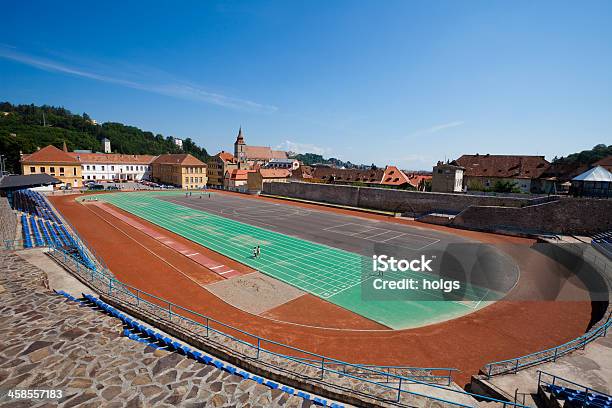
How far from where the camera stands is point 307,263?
19812 millimetres

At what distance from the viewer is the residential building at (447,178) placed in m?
42.2

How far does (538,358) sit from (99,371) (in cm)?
1190

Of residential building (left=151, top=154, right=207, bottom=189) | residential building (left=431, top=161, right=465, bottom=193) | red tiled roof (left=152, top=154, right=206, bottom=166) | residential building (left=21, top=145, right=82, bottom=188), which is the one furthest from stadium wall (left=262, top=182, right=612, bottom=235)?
residential building (left=21, top=145, right=82, bottom=188)

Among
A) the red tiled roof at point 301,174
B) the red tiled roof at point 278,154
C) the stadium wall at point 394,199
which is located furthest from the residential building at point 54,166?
the red tiled roof at point 278,154

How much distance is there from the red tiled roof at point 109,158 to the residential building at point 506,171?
255 feet

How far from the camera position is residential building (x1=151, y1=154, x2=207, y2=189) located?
2697 inches

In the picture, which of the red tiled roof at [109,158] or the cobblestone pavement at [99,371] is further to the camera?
the red tiled roof at [109,158]

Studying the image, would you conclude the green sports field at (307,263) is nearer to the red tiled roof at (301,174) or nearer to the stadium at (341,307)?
the stadium at (341,307)

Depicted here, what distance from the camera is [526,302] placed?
14.8 metres

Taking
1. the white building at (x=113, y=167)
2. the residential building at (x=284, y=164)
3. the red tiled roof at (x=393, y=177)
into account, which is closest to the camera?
the red tiled roof at (x=393, y=177)

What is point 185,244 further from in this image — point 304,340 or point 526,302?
point 526,302

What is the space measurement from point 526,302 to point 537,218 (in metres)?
18.0

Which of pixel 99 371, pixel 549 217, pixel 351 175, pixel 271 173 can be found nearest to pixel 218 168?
pixel 271 173

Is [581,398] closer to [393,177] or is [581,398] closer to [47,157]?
[393,177]
